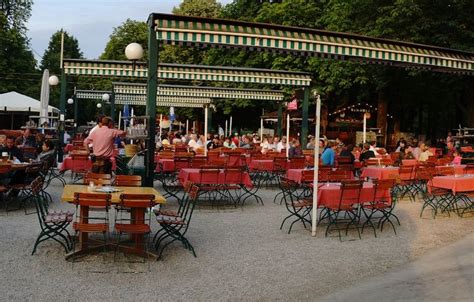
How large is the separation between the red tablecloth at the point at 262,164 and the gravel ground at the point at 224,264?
18.1ft

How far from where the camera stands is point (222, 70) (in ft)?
71.4

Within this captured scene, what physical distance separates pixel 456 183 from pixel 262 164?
6.08 m

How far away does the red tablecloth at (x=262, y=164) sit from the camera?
1623 centimetres

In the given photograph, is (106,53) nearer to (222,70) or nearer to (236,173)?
(222,70)

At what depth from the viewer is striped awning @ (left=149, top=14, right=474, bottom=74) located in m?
12.5

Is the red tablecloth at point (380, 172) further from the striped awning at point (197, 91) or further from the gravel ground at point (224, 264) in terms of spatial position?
the striped awning at point (197, 91)

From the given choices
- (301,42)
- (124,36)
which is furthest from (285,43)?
(124,36)

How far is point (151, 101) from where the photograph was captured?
36.6 feet

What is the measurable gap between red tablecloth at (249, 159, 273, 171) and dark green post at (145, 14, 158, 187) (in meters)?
5.67

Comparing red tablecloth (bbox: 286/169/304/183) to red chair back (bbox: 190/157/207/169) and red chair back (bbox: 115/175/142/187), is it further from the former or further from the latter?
red chair back (bbox: 115/175/142/187)

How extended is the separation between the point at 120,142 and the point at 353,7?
14.2m

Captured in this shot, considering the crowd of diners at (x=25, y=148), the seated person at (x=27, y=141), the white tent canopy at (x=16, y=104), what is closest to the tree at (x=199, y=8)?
the white tent canopy at (x=16, y=104)

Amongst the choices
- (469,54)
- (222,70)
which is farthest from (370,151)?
(222,70)

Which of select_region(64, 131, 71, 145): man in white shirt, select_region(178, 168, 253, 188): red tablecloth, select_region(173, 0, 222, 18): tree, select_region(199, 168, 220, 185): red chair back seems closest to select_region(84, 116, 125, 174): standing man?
select_region(178, 168, 253, 188): red tablecloth
